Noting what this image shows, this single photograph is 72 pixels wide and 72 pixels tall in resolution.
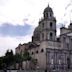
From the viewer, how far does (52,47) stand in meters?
59.8

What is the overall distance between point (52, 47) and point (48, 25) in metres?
5.47

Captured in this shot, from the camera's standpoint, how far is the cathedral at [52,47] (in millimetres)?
58969

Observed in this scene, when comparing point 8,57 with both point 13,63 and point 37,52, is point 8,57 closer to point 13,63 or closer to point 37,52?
point 13,63

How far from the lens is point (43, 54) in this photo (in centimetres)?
5991

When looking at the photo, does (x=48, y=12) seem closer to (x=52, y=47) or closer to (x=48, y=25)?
(x=48, y=25)

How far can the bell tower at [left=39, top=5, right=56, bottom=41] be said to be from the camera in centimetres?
6006

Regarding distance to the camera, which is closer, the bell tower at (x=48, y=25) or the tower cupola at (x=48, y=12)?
the bell tower at (x=48, y=25)

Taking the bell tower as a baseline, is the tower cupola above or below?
above

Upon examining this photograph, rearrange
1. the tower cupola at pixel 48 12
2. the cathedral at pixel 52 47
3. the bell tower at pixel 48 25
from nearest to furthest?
1. the cathedral at pixel 52 47
2. the bell tower at pixel 48 25
3. the tower cupola at pixel 48 12

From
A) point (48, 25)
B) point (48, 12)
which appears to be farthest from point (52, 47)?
point (48, 12)

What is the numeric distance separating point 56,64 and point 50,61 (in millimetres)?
1830

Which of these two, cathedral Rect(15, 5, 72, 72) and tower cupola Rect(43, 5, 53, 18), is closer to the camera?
cathedral Rect(15, 5, 72, 72)

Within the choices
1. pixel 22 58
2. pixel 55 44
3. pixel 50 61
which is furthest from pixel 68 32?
pixel 22 58


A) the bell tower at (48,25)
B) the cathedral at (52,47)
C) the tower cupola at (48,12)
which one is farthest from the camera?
the tower cupola at (48,12)
